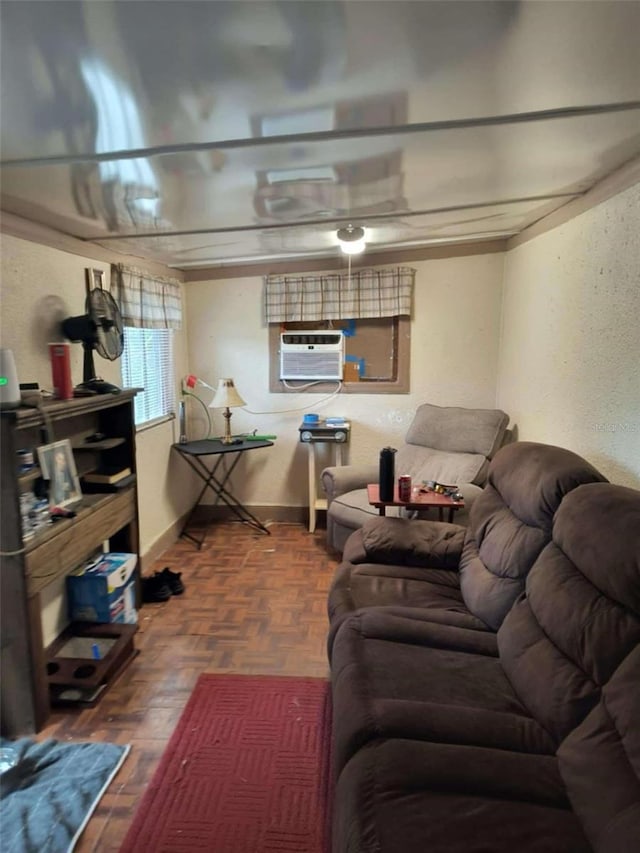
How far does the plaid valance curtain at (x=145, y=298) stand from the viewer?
2902 mm

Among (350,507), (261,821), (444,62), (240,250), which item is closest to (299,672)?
(261,821)

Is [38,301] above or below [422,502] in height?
above

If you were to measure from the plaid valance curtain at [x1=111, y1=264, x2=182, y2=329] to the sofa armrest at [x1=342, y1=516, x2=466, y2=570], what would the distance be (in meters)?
1.96

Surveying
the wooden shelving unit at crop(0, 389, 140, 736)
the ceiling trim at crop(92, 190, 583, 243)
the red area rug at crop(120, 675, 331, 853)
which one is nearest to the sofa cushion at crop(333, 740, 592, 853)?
the red area rug at crop(120, 675, 331, 853)

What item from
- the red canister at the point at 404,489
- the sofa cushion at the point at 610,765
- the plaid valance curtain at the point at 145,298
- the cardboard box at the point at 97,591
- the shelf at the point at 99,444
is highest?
the plaid valance curtain at the point at 145,298

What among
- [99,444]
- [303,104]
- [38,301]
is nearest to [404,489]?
[99,444]

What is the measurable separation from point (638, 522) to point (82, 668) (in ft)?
7.32

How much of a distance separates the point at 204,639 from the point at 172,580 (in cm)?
60

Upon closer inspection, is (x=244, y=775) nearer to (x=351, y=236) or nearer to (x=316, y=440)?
(x=316, y=440)

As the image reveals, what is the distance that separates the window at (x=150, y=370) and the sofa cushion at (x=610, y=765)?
2.86 metres

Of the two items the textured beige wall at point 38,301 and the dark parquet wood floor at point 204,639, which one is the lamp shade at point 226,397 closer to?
the textured beige wall at point 38,301

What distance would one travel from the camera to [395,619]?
5.78 feet

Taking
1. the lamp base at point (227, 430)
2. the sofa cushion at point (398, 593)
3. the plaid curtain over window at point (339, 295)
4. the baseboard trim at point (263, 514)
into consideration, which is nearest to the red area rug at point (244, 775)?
the sofa cushion at point (398, 593)

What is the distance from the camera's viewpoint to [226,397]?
11.8ft
